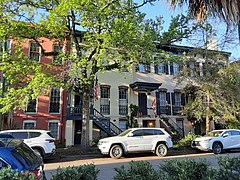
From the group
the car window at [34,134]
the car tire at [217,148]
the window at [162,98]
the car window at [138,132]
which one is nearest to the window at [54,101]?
the car window at [34,134]

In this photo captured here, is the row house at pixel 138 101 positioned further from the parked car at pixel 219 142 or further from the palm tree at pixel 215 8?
the palm tree at pixel 215 8

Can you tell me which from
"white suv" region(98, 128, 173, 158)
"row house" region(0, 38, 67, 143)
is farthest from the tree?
"row house" region(0, 38, 67, 143)

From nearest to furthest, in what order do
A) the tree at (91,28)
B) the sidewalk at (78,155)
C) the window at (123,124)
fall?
the tree at (91,28), the sidewalk at (78,155), the window at (123,124)

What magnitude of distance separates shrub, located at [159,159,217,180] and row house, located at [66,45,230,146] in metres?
15.3

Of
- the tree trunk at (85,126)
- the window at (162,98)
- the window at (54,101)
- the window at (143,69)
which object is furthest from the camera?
the window at (162,98)

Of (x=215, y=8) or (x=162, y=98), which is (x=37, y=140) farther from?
(x=162, y=98)

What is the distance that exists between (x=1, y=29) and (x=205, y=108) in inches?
633

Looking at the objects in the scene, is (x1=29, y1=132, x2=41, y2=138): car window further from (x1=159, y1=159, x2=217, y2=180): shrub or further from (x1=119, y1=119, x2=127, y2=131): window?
(x1=119, y1=119, x2=127, y2=131): window

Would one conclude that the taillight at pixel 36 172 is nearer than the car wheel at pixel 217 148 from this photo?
Yes

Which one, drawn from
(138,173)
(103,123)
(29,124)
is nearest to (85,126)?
(103,123)

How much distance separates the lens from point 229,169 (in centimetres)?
402

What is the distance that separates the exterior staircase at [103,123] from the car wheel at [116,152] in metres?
6.62

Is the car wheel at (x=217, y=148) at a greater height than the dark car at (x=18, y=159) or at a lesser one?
lesser

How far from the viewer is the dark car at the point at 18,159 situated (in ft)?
12.5
